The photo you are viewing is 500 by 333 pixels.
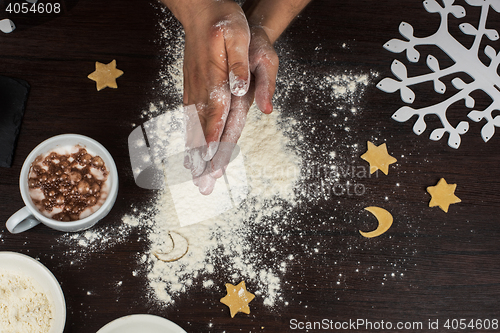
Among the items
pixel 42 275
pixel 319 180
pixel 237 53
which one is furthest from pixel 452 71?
pixel 42 275

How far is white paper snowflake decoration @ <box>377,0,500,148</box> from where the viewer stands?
73 centimetres

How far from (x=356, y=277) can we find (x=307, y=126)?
32 centimetres

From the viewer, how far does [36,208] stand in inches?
22.6

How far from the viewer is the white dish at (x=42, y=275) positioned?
57 cm

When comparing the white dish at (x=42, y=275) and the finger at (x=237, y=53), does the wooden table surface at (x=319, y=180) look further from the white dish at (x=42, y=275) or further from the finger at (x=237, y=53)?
the finger at (x=237, y=53)

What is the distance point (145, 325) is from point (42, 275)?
19 centimetres

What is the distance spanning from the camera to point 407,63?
2.50 feet

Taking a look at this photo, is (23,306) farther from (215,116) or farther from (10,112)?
(215,116)

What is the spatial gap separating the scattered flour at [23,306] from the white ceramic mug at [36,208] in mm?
89

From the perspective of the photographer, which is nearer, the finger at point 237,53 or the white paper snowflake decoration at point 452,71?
the finger at point 237,53

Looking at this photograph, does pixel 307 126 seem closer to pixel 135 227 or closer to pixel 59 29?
pixel 135 227

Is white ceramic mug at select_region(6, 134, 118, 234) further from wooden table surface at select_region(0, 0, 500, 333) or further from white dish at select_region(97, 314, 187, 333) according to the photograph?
white dish at select_region(97, 314, 187, 333)

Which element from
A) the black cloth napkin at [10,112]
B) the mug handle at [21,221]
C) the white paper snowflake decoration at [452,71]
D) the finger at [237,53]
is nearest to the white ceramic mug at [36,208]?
the mug handle at [21,221]

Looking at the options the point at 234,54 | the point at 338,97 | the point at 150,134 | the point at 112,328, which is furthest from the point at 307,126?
the point at 112,328
